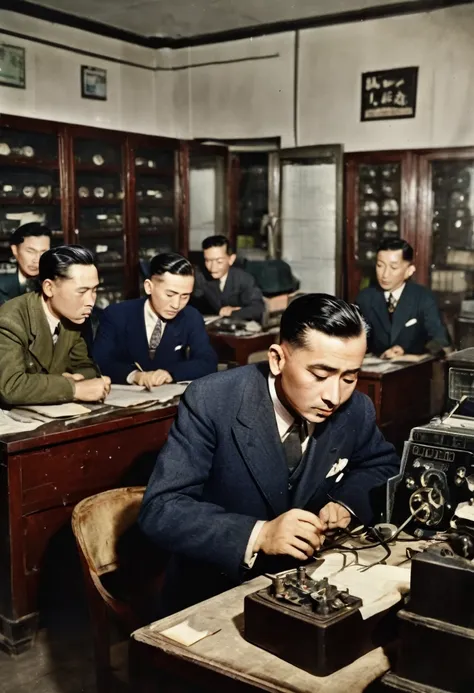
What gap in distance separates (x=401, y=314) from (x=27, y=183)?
10.3 feet

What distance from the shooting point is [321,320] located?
1.68 m

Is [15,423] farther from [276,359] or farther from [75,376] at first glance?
[276,359]

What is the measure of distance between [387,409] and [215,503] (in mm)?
2485

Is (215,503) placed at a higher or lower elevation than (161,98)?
lower

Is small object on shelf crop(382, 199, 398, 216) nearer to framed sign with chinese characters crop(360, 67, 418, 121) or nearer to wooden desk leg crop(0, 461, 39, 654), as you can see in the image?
framed sign with chinese characters crop(360, 67, 418, 121)

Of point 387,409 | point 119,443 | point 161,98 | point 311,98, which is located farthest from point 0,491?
point 161,98

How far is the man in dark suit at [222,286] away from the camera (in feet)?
20.1

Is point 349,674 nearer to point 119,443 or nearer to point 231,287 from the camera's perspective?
point 119,443

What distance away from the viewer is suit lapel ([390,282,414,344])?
4891 millimetres

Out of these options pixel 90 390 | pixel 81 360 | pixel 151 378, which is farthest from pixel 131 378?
pixel 90 390

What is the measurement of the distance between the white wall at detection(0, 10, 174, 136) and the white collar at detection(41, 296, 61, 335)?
370 centimetres

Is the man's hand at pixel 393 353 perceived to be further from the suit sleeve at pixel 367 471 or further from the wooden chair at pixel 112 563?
the wooden chair at pixel 112 563

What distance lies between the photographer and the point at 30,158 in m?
6.02

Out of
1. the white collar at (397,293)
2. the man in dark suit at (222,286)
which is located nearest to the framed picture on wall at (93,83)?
the man in dark suit at (222,286)
